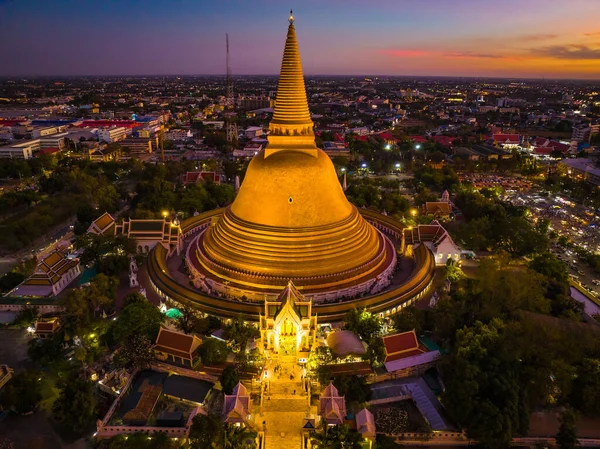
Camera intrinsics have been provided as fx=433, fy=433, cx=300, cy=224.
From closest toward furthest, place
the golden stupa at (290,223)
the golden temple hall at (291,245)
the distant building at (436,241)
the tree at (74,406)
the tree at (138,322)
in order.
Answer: the tree at (74,406)
the tree at (138,322)
the golden temple hall at (291,245)
the golden stupa at (290,223)
the distant building at (436,241)

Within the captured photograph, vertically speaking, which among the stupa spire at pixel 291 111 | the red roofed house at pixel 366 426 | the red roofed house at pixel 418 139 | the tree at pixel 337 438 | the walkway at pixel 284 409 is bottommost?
the walkway at pixel 284 409

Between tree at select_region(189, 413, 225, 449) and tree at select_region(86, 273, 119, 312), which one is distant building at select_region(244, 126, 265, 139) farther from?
tree at select_region(189, 413, 225, 449)

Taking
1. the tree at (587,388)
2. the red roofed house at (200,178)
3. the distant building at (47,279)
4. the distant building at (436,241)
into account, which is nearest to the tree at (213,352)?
the distant building at (47,279)

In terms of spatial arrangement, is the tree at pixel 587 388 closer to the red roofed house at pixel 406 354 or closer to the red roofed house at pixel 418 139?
the red roofed house at pixel 406 354

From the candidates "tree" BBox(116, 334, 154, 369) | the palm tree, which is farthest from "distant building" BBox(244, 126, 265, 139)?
the palm tree

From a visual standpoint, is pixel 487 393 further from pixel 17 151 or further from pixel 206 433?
pixel 17 151

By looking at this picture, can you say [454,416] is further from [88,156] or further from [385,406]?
[88,156]
